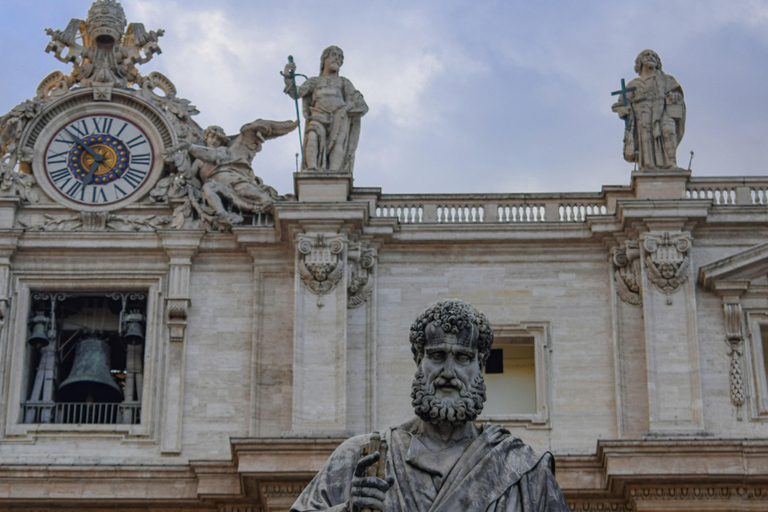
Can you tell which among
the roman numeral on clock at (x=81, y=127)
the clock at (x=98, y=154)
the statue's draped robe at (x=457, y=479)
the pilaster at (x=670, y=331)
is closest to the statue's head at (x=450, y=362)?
the statue's draped robe at (x=457, y=479)

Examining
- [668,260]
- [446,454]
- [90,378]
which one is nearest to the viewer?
[446,454]

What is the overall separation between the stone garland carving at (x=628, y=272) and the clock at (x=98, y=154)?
6.48 metres

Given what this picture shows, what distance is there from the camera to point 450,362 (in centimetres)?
769

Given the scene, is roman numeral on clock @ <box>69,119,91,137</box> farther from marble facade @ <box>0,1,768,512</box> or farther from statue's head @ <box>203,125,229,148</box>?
statue's head @ <box>203,125,229,148</box>

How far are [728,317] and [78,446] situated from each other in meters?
8.74

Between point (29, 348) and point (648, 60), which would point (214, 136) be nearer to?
point (29, 348)

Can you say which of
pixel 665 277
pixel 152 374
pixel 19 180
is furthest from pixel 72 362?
pixel 665 277

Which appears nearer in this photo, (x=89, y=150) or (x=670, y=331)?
(x=670, y=331)

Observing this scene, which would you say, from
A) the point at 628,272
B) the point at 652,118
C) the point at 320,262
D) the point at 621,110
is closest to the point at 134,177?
the point at 320,262

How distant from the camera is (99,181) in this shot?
27281 mm

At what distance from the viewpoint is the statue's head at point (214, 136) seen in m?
27.6

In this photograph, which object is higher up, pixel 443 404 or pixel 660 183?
Result: pixel 660 183

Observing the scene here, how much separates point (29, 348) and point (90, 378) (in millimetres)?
1161

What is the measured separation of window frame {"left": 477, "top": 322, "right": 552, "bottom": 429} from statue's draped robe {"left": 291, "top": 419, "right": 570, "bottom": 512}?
58.7 ft
